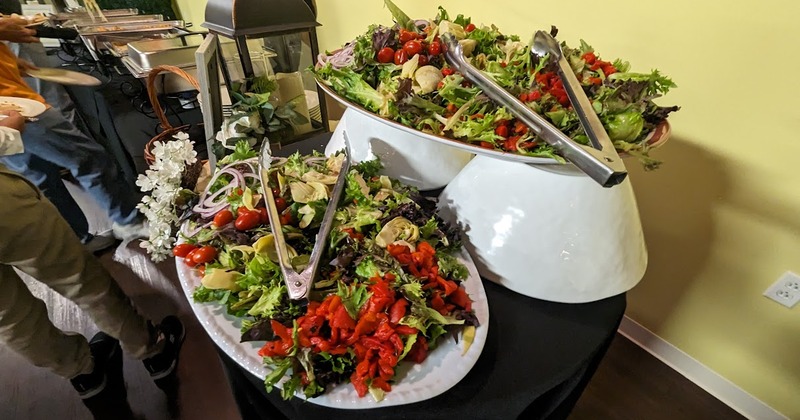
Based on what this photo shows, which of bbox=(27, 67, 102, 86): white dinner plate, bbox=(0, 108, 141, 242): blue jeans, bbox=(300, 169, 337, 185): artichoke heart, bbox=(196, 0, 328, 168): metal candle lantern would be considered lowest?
bbox=(0, 108, 141, 242): blue jeans

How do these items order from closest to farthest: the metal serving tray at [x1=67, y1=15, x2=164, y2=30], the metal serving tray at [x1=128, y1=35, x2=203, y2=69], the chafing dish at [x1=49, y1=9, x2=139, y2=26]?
the metal serving tray at [x1=128, y1=35, x2=203, y2=69] < the metal serving tray at [x1=67, y1=15, x2=164, y2=30] < the chafing dish at [x1=49, y1=9, x2=139, y2=26]

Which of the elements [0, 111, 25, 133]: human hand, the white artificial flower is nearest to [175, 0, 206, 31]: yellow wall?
[0, 111, 25, 133]: human hand

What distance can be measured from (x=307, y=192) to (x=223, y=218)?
13cm

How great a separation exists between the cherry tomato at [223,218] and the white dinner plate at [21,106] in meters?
0.90

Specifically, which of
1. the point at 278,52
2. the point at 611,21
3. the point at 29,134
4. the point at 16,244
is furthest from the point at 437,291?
the point at 29,134

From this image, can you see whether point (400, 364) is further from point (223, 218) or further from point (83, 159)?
point (83, 159)

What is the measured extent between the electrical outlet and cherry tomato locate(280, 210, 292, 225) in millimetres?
1165

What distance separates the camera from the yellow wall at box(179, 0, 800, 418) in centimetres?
84

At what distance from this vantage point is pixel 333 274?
0.51m

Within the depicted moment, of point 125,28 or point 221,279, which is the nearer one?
point 221,279

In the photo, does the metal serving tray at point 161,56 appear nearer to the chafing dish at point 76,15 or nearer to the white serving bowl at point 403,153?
the white serving bowl at point 403,153

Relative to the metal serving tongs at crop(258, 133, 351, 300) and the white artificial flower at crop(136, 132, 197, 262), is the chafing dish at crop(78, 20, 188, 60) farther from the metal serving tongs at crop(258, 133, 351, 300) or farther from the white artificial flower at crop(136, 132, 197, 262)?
the metal serving tongs at crop(258, 133, 351, 300)

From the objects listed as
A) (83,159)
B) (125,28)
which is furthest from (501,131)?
(125,28)

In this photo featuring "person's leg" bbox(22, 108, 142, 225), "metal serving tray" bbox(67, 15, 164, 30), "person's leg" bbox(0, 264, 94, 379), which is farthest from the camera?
"metal serving tray" bbox(67, 15, 164, 30)
